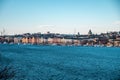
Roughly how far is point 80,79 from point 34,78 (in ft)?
17.3

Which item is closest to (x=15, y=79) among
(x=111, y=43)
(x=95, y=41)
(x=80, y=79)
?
(x=80, y=79)

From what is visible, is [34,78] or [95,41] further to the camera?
[95,41]

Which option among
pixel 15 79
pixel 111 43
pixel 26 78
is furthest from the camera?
pixel 111 43

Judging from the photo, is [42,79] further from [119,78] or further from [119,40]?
[119,40]

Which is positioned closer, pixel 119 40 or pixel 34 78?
pixel 34 78

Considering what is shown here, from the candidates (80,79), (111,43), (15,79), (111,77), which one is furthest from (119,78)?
(111,43)

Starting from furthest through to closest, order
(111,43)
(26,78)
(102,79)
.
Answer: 1. (111,43)
2. (102,79)
3. (26,78)

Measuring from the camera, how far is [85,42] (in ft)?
649

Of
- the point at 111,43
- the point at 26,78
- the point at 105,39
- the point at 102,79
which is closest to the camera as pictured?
the point at 26,78

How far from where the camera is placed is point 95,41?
623ft

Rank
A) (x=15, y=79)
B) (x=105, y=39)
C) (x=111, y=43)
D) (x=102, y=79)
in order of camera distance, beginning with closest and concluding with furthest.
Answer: (x=15, y=79) < (x=102, y=79) < (x=111, y=43) < (x=105, y=39)

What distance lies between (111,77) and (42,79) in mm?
8968

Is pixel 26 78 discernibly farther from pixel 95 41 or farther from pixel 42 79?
pixel 95 41

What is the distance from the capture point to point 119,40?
178125mm
